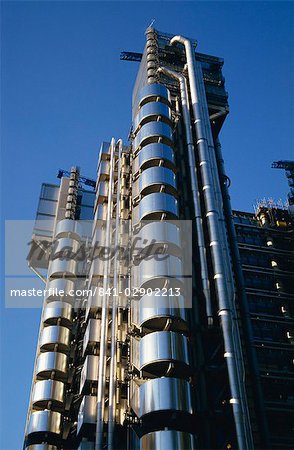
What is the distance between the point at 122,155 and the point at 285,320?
27.9 m

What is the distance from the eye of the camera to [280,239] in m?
62.8

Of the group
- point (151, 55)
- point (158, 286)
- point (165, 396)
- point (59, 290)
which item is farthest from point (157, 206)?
point (151, 55)

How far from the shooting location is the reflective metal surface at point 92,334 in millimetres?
48844

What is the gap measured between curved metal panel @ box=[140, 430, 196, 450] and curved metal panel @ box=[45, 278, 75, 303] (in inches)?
1101

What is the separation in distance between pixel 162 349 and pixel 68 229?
31908 millimetres

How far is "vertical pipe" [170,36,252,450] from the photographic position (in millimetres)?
34719

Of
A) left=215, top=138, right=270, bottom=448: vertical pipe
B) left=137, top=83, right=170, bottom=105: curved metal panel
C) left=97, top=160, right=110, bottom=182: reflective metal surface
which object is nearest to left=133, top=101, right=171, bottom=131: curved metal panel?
left=137, top=83, right=170, bottom=105: curved metal panel

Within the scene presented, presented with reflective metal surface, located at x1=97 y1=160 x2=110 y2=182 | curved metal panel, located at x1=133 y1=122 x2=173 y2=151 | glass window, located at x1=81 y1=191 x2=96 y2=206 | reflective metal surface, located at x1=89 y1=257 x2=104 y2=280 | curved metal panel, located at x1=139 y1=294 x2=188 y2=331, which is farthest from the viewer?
glass window, located at x1=81 y1=191 x2=96 y2=206

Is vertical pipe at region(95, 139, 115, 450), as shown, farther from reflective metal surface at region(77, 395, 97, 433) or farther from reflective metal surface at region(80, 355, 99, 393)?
reflective metal surface at region(77, 395, 97, 433)

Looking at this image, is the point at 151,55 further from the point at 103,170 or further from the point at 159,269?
the point at 159,269

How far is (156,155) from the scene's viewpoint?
160 ft

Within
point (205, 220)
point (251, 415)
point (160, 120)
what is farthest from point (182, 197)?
point (251, 415)

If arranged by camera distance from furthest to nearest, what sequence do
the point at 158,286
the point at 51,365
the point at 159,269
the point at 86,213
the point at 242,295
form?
the point at 86,213, the point at 51,365, the point at 242,295, the point at 158,286, the point at 159,269

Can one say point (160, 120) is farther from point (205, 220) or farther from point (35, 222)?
point (35, 222)
